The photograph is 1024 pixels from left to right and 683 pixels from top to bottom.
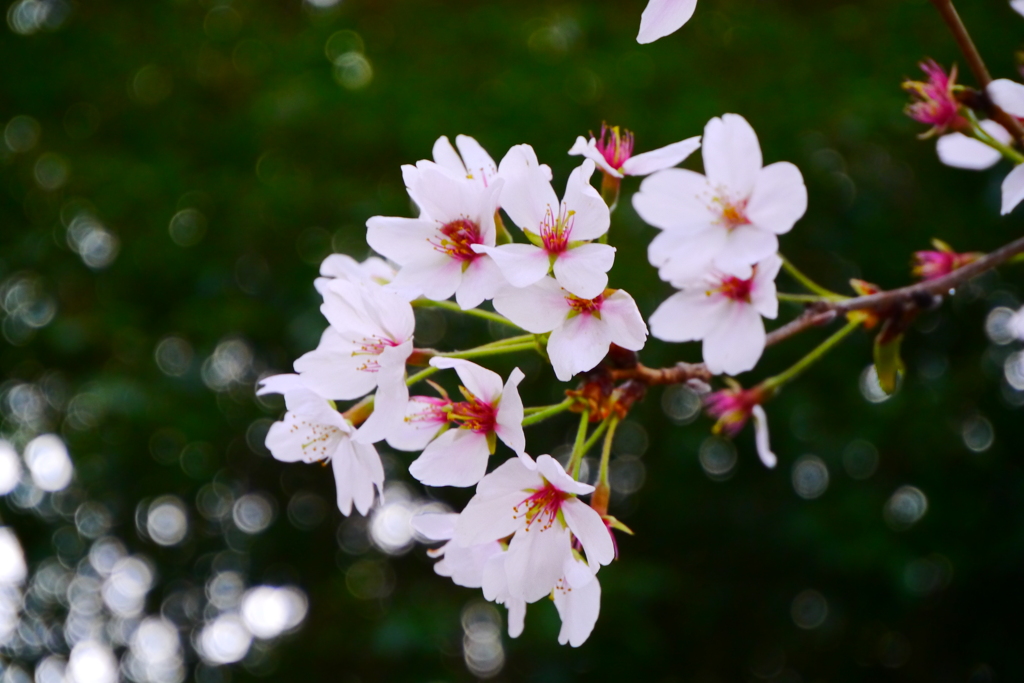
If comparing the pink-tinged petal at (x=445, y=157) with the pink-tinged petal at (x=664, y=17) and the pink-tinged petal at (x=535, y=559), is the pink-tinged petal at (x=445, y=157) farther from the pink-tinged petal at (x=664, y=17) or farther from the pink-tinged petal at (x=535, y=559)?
the pink-tinged petal at (x=535, y=559)

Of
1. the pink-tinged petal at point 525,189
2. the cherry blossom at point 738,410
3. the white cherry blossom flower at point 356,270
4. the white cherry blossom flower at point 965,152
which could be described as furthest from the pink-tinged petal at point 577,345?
the white cherry blossom flower at point 965,152

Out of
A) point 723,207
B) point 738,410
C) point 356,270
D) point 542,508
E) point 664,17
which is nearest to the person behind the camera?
point 664,17

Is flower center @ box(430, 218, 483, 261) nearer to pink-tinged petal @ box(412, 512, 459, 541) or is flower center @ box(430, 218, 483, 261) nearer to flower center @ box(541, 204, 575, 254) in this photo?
flower center @ box(541, 204, 575, 254)

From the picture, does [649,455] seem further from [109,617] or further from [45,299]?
[109,617]

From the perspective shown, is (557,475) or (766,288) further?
(766,288)

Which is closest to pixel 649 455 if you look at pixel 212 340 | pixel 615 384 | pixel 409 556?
pixel 409 556

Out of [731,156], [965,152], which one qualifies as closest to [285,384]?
[731,156]

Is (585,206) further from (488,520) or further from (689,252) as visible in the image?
(488,520)
